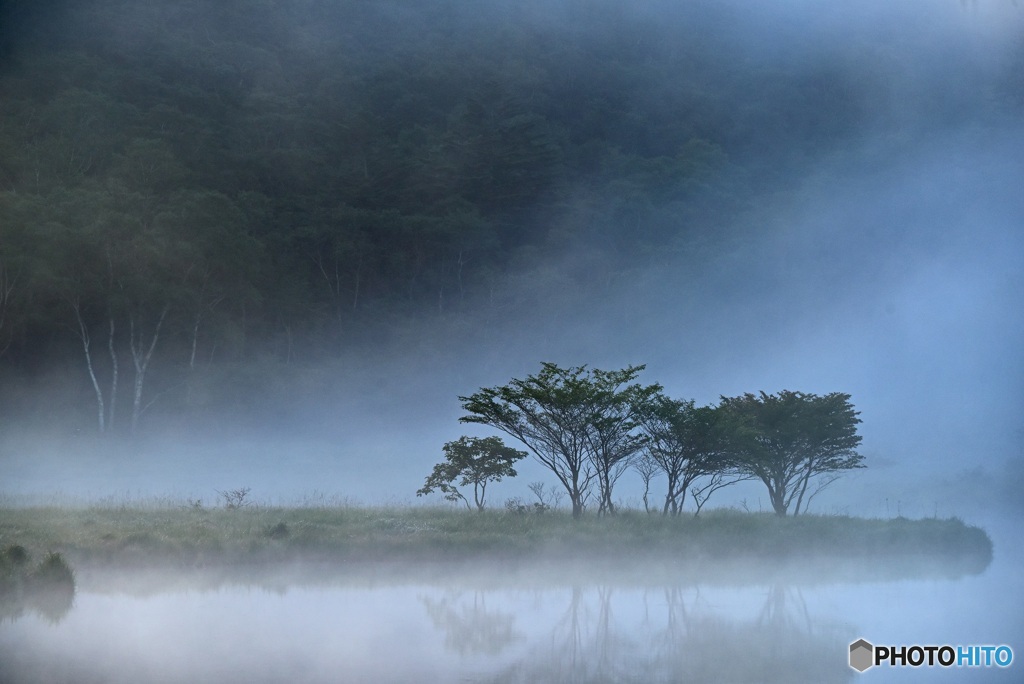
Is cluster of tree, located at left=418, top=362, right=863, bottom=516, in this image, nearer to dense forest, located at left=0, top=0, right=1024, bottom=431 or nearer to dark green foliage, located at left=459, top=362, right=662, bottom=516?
dark green foliage, located at left=459, top=362, right=662, bottom=516

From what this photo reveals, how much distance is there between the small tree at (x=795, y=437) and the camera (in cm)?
2267

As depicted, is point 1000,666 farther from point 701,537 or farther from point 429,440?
point 429,440

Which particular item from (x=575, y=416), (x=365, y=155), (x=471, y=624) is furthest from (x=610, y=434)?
(x=365, y=155)

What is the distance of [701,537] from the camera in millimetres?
18312

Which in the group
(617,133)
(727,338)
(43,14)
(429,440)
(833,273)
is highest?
(43,14)

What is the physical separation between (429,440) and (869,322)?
77.1 feet

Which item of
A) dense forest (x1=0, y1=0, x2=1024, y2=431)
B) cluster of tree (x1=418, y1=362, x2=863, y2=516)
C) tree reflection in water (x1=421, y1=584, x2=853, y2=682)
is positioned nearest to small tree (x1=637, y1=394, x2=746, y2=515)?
cluster of tree (x1=418, y1=362, x2=863, y2=516)

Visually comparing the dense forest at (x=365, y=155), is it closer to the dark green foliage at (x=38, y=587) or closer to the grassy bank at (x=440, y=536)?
the grassy bank at (x=440, y=536)

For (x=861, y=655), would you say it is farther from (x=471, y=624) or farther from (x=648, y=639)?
(x=471, y=624)

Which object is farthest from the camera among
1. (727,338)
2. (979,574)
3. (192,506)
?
(727,338)

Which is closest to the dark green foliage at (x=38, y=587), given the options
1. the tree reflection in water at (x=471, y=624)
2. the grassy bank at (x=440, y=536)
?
the grassy bank at (x=440, y=536)

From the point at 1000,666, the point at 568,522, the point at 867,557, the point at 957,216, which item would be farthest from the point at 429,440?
the point at 957,216

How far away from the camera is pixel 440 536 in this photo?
17422 millimetres

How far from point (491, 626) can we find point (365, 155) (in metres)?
41.6
